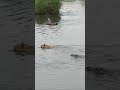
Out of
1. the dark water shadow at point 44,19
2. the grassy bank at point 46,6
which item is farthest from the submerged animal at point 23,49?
the grassy bank at point 46,6

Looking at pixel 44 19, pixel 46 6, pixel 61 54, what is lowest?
pixel 61 54

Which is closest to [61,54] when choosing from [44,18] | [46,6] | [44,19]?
[44,19]

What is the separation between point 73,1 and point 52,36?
1039 inches

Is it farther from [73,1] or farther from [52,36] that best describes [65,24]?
[73,1]

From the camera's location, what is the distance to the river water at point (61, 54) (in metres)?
20.7

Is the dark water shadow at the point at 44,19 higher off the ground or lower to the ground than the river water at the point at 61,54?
higher

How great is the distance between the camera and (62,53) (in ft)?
92.6

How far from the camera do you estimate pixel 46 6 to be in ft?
153

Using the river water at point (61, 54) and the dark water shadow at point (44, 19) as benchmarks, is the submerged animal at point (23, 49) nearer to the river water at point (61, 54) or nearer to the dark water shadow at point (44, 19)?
the river water at point (61, 54)

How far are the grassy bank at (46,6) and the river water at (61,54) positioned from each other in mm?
1092

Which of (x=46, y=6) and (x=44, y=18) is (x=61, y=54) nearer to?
(x=44, y=18)

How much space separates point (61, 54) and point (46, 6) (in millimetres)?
19136
